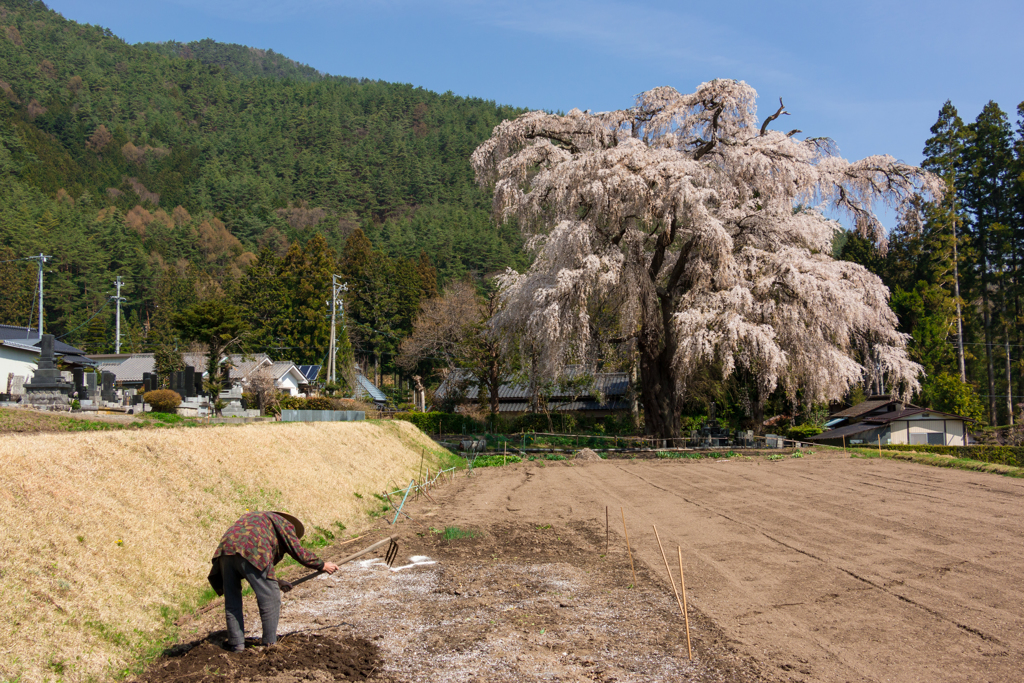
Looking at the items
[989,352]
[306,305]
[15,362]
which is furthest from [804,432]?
[306,305]

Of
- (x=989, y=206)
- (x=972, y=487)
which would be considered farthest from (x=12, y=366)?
(x=989, y=206)

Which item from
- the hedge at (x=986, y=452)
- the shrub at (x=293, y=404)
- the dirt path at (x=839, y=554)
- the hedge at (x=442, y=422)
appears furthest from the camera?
the hedge at (x=442, y=422)

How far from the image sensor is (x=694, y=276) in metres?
27.8

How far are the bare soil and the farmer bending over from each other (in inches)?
13.2

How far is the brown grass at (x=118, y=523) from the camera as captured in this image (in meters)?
6.42

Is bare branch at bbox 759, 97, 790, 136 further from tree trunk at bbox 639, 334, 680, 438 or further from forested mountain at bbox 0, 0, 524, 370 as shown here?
forested mountain at bbox 0, 0, 524, 370

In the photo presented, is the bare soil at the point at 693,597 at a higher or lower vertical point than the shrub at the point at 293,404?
lower

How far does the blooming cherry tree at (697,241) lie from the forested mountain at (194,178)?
45346mm

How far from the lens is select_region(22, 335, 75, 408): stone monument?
73.4 feet

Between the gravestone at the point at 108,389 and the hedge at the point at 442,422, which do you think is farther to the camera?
the hedge at the point at 442,422

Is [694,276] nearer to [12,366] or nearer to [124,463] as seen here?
[124,463]

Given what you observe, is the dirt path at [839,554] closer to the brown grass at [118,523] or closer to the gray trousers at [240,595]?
Result: the brown grass at [118,523]

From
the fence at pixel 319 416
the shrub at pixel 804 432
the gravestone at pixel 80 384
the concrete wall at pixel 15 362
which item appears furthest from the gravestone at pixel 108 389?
the shrub at pixel 804 432

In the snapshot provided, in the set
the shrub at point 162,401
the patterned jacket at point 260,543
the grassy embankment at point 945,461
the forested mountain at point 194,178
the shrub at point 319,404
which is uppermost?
the forested mountain at point 194,178
